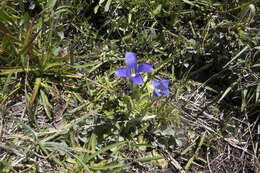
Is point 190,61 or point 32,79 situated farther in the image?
point 190,61

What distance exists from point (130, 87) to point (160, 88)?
308 mm

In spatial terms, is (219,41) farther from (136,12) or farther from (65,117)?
(65,117)

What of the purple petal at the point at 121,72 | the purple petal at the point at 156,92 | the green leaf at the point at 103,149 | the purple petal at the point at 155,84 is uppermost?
the purple petal at the point at 121,72

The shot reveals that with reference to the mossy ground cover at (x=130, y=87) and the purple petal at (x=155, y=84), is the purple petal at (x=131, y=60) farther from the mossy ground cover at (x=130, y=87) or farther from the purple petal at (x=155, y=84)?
the purple petal at (x=155, y=84)

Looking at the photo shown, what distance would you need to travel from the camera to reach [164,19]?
8.52 feet

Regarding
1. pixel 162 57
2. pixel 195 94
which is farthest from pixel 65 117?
pixel 195 94

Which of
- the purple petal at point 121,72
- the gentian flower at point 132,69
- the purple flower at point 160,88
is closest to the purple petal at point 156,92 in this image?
the purple flower at point 160,88

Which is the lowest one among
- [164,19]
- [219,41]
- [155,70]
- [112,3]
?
[155,70]

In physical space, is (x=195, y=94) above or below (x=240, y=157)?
above

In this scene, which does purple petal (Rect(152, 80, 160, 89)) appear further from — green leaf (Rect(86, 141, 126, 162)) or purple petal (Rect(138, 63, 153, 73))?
green leaf (Rect(86, 141, 126, 162))

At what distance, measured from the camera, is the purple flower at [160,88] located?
209 cm

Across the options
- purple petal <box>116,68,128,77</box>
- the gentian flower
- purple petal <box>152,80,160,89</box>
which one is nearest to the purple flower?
purple petal <box>152,80,160,89</box>

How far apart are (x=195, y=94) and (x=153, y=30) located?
0.78 m

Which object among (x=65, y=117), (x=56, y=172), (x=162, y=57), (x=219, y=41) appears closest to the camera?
(x=56, y=172)
